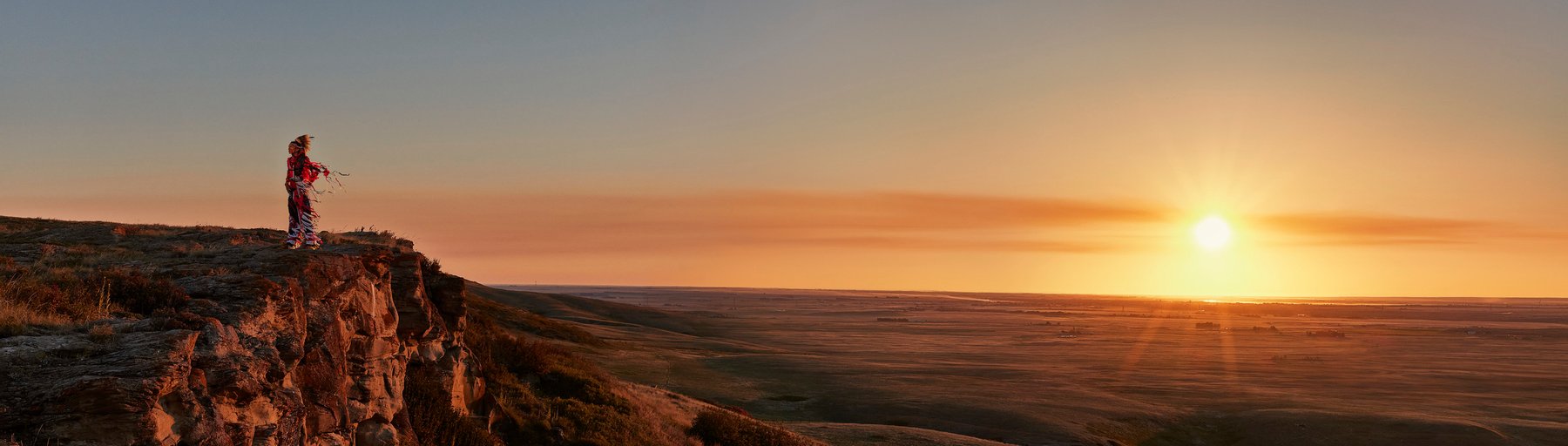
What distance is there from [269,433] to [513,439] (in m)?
10.3

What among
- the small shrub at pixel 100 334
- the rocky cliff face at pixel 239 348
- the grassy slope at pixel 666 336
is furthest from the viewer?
the grassy slope at pixel 666 336

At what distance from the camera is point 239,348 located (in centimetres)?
1128

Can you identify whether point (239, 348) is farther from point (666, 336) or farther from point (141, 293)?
point (666, 336)

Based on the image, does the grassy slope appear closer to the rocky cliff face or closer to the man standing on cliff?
the rocky cliff face

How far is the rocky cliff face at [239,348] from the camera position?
905 cm

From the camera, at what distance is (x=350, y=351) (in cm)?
1528

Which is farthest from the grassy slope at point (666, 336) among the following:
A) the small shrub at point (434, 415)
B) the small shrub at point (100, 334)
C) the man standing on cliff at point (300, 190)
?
the small shrub at point (100, 334)

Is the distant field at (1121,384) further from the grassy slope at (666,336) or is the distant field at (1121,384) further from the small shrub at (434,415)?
the small shrub at (434,415)

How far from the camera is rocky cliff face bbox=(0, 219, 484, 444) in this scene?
29.7ft

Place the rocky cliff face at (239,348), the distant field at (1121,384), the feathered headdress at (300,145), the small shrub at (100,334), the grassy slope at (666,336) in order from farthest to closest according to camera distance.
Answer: the distant field at (1121,384) → the grassy slope at (666,336) → the feathered headdress at (300,145) → the small shrub at (100,334) → the rocky cliff face at (239,348)

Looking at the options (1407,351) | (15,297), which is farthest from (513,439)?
(1407,351)

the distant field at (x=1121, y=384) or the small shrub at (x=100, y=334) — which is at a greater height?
the small shrub at (x=100, y=334)

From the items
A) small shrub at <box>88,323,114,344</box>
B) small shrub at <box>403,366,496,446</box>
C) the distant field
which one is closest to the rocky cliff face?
small shrub at <box>88,323,114,344</box>

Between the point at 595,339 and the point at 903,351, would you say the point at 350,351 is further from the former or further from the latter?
the point at 903,351
